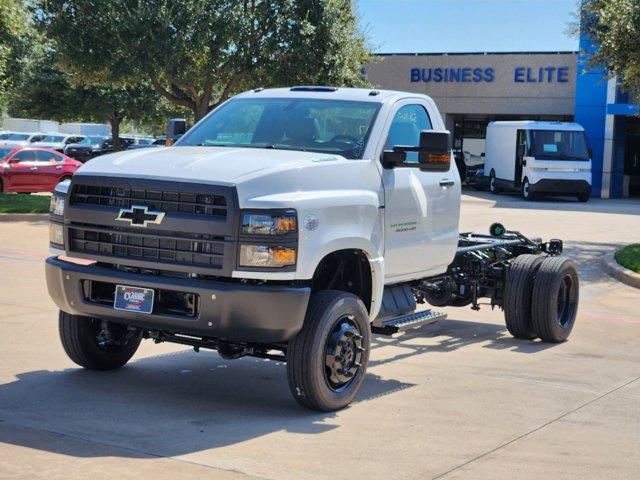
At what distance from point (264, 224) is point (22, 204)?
1836cm

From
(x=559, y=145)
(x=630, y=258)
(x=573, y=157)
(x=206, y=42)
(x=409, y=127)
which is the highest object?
(x=206, y=42)

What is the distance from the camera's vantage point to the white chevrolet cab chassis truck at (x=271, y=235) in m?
6.41

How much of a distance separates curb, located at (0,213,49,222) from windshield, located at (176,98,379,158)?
1399 centimetres

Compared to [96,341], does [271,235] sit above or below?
above

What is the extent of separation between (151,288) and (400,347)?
347cm

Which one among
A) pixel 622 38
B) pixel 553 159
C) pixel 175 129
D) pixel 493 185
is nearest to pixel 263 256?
pixel 175 129

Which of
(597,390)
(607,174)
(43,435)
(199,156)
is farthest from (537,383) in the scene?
(607,174)

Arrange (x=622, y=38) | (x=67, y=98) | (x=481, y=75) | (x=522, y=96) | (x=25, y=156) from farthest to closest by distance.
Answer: (x=67, y=98) < (x=481, y=75) < (x=522, y=96) < (x=25, y=156) < (x=622, y=38)

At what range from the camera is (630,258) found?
16.8m

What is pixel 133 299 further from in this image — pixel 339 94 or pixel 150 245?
pixel 339 94

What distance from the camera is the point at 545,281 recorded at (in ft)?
32.0

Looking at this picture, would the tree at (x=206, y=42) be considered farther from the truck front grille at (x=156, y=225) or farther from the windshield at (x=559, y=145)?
the truck front grille at (x=156, y=225)

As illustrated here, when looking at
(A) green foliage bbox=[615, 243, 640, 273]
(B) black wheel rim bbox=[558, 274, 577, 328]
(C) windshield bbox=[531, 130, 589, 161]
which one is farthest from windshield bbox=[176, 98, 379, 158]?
(C) windshield bbox=[531, 130, 589, 161]

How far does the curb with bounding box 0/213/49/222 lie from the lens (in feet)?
70.0
